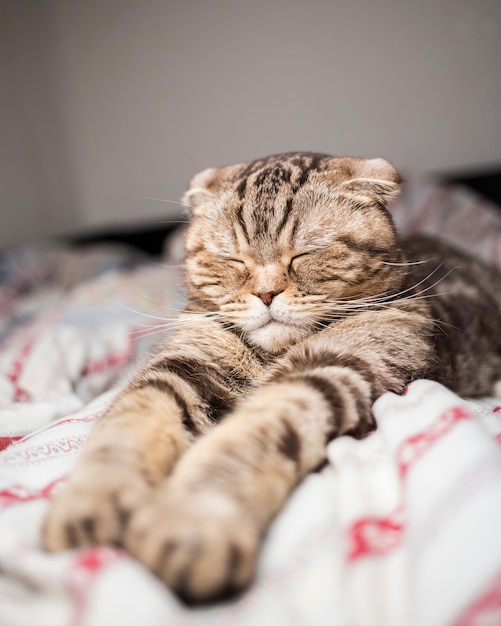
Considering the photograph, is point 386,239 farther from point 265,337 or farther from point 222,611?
point 222,611

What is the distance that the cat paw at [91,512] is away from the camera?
1.88 ft

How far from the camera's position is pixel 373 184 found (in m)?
1.00

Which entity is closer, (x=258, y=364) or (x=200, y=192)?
(x=258, y=364)

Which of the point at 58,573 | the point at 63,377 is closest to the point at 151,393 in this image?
the point at 58,573

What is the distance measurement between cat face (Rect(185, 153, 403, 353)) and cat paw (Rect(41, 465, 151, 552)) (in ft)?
1.41

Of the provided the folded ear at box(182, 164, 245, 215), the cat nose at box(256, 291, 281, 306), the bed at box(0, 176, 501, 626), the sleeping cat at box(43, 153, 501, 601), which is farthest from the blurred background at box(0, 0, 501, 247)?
the bed at box(0, 176, 501, 626)

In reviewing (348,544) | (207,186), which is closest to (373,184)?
(207,186)

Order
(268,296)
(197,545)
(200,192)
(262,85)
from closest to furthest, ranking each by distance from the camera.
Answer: (197,545) < (268,296) < (200,192) < (262,85)

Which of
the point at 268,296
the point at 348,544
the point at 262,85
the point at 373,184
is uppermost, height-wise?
the point at 262,85

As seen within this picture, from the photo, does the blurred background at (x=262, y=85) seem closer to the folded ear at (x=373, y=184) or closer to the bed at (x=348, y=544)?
the folded ear at (x=373, y=184)

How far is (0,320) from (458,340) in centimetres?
174

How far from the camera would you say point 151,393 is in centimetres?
84

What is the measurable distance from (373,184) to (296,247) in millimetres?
199

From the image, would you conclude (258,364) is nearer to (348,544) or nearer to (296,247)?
(296,247)
